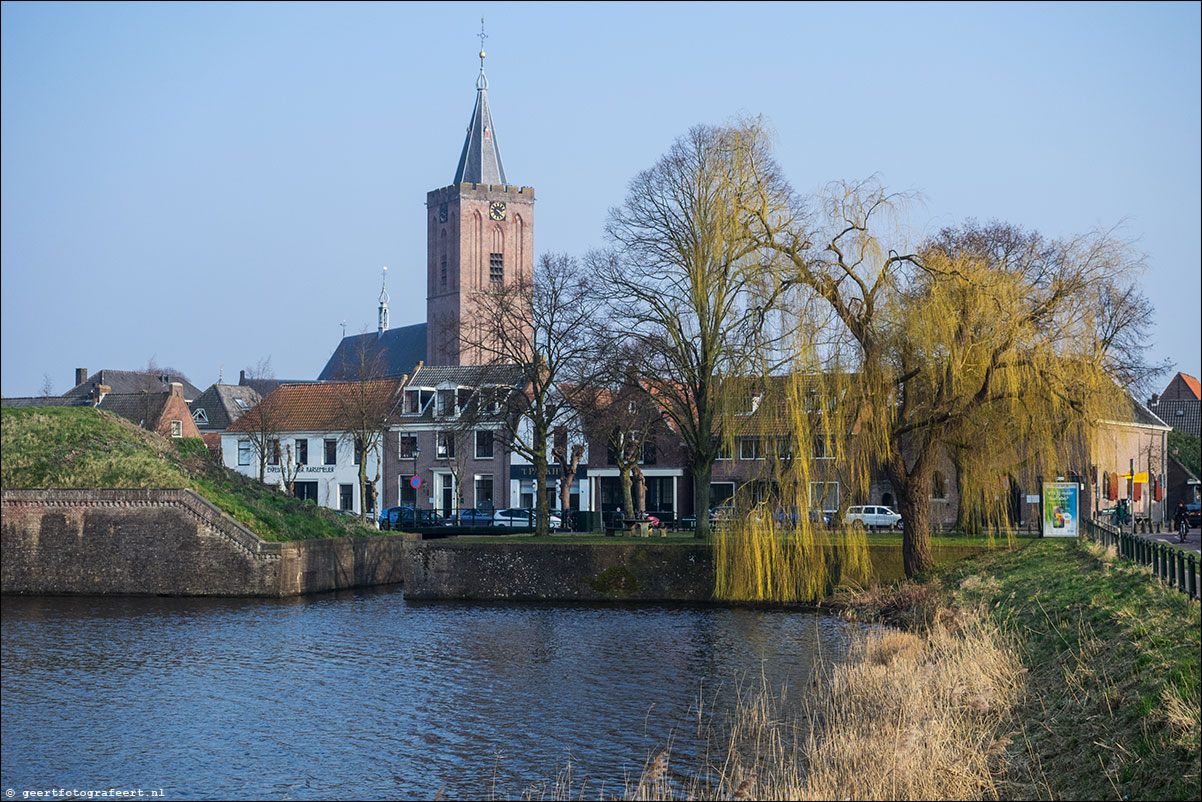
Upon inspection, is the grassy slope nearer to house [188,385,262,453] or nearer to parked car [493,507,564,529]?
parked car [493,507,564,529]

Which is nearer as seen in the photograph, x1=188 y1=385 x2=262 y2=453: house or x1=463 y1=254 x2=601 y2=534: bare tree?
x1=463 y1=254 x2=601 y2=534: bare tree

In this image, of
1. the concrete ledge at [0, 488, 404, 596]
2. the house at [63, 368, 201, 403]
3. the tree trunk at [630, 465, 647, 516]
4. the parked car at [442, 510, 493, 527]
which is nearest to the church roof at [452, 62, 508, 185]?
the house at [63, 368, 201, 403]

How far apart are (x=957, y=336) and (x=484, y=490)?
38439 millimetres

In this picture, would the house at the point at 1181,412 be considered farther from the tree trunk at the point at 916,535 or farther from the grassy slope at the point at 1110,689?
the grassy slope at the point at 1110,689

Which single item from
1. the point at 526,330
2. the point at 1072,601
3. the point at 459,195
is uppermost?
the point at 459,195

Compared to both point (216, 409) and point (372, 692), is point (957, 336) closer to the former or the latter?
point (372, 692)

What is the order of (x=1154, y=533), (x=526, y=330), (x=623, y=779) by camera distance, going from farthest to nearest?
(x=1154, y=533)
(x=526, y=330)
(x=623, y=779)

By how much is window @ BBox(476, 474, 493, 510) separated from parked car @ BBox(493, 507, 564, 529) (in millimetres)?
8859

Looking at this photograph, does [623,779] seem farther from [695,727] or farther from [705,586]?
[705,586]

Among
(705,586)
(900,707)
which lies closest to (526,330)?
(705,586)

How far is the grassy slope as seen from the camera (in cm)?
913

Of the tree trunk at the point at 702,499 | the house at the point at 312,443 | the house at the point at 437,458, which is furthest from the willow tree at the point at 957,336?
the house at the point at 312,443

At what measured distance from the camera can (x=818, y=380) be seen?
23.7m

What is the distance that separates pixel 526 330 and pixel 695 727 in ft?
82.3
